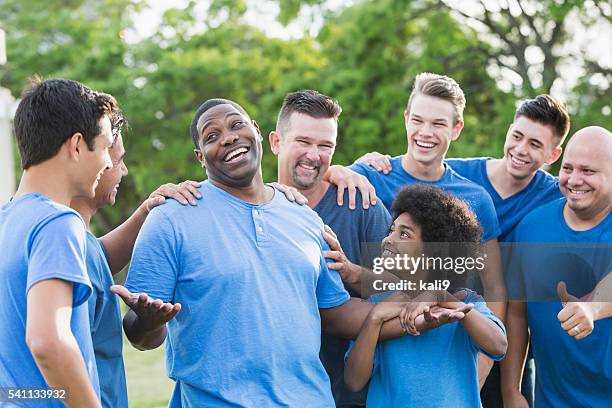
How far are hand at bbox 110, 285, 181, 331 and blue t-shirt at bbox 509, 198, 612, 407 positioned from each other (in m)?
1.97

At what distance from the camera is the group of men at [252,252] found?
2.47 metres

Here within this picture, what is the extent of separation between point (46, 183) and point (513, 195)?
2.57m

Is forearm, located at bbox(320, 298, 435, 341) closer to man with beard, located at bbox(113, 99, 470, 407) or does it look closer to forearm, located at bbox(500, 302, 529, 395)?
man with beard, located at bbox(113, 99, 470, 407)

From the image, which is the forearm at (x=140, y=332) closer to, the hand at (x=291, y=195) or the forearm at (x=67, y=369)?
the forearm at (x=67, y=369)

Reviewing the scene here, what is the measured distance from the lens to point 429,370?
3148 millimetres

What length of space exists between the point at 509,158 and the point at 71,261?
2.63m

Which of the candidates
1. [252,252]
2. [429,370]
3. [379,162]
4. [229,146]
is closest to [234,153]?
[229,146]

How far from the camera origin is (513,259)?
→ 13.5ft

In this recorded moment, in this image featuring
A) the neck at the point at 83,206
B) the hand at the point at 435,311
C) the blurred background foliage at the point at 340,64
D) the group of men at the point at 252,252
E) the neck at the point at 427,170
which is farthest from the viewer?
the blurred background foliage at the point at 340,64

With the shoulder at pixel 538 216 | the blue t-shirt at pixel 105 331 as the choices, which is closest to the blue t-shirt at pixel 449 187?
the shoulder at pixel 538 216

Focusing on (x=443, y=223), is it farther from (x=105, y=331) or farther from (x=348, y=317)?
(x=105, y=331)

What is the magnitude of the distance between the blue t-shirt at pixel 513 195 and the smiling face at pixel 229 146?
161 centimetres

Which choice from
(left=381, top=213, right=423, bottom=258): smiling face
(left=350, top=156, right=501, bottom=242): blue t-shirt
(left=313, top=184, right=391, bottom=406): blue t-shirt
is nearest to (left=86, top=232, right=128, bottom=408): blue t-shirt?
(left=313, top=184, right=391, bottom=406): blue t-shirt

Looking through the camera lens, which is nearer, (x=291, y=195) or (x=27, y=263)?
(x=27, y=263)
